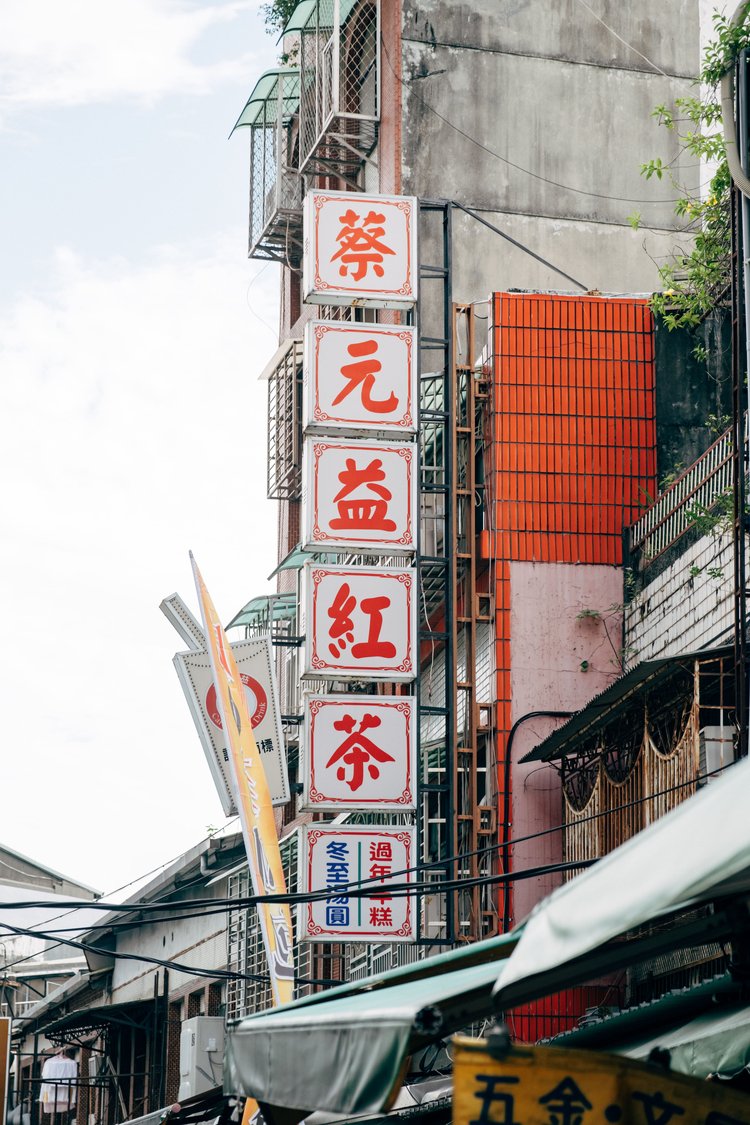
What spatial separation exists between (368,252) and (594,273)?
6866mm

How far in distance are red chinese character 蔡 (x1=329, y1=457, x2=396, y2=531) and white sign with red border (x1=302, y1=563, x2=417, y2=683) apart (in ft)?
1.55

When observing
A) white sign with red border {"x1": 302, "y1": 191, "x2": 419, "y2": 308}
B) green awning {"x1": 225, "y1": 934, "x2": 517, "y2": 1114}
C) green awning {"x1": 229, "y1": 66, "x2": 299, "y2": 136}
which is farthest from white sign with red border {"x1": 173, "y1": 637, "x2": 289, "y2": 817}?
green awning {"x1": 229, "y1": 66, "x2": 299, "y2": 136}

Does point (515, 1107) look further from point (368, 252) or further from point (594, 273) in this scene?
point (594, 273)

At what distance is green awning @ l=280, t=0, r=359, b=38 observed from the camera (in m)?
25.1

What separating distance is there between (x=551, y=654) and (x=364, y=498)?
3.05 m

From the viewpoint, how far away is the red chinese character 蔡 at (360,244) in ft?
57.4

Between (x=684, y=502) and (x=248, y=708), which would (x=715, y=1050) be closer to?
(x=684, y=502)

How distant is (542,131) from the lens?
929 inches

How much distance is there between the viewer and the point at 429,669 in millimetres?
20812

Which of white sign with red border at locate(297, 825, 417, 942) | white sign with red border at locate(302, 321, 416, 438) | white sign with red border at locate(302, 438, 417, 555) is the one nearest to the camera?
white sign with red border at locate(297, 825, 417, 942)

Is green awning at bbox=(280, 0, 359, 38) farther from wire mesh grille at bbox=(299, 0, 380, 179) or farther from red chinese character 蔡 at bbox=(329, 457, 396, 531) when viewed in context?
red chinese character 蔡 at bbox=(329, 457, 396, 531)

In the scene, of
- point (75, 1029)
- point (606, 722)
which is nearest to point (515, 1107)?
point (606, 722)

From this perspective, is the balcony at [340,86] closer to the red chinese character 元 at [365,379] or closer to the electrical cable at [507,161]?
the electrical cable at [507,161]

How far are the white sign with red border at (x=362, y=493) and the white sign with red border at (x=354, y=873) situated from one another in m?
2.89
